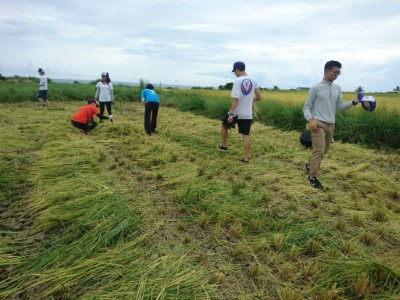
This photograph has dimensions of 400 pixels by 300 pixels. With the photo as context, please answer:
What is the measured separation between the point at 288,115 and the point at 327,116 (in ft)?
16.9

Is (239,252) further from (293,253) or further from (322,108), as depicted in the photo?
(322,108)

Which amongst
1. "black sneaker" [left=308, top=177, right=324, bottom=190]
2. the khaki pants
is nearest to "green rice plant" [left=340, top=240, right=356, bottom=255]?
"black sneaker" [left=308, top=177, right=324, bottom=190]

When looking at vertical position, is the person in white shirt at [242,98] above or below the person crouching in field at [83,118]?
above

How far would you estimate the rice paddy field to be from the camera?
6.31ft

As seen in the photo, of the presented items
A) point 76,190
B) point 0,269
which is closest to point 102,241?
point 0,269

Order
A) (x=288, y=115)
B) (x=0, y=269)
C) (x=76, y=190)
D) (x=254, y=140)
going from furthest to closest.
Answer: (x=288, y=115) < (x=254, y=140) < (x=76, y=190) < (x=0, y=269)

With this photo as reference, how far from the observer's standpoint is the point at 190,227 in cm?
271

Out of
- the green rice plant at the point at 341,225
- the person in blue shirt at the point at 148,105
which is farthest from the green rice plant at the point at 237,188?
Result: the person in blue shirt at the point at 148,105

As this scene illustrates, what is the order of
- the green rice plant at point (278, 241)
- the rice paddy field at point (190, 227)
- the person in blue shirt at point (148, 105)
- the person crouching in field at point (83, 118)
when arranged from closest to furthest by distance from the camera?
the rice paddy field at point (190, 227), the green rice plant at point (278, 241), the person crouching in field at point (83, 118), the person in blue shirt at point (148, 105)

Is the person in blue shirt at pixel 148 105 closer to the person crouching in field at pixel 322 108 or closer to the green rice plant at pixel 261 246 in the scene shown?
the person crouching in field at pixel 322 108

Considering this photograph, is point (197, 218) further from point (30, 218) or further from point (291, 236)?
point (30, 218)

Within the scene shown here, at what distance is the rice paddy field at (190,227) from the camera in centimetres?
192

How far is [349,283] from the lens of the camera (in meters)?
1.97

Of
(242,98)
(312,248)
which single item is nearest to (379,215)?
(312,248)
